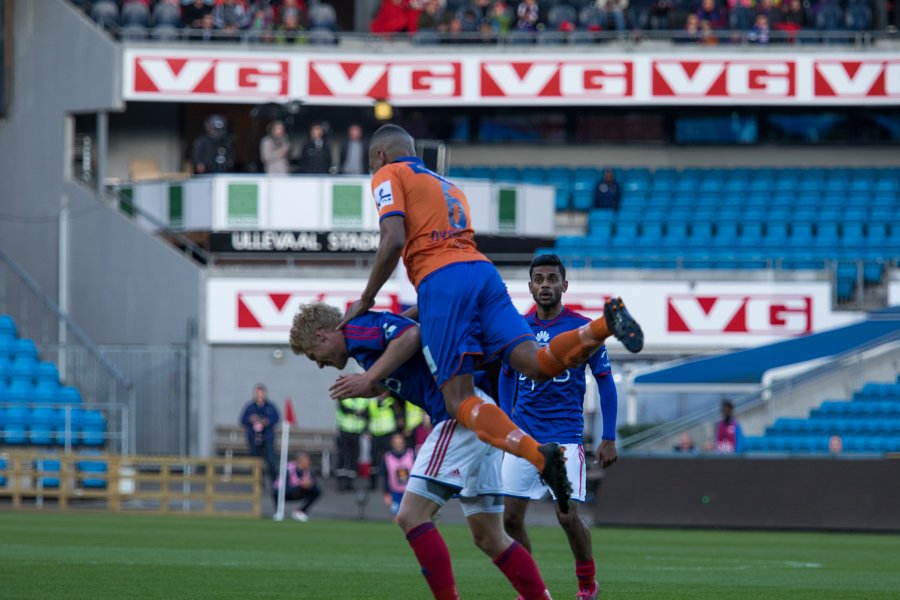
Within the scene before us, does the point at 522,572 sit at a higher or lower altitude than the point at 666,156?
lower

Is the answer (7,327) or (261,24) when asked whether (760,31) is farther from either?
(7,327)

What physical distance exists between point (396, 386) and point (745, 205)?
26255mm

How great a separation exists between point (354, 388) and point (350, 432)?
1734 cm

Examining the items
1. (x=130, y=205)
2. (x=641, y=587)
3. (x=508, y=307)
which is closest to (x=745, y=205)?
(x=130, y=205)

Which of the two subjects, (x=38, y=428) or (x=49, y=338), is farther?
(x=49, y=338)

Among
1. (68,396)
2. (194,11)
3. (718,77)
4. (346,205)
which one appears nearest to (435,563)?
(68,396)

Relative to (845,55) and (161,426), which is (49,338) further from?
(845,55)

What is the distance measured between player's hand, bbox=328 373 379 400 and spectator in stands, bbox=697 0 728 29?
28308 mm

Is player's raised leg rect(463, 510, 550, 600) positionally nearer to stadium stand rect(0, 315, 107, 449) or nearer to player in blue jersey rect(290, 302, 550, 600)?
player in blue jersey rect(290, 302, 550, 600)

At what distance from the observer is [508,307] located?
8.06m

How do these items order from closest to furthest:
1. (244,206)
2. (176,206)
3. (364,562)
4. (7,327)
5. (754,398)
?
(364,562) < (754,398) < (7,327) < (244,206) < (176,206)

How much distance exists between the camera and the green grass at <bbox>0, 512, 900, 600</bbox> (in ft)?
33.7

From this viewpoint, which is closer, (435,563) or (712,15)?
(435,563)

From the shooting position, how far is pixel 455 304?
792cm
